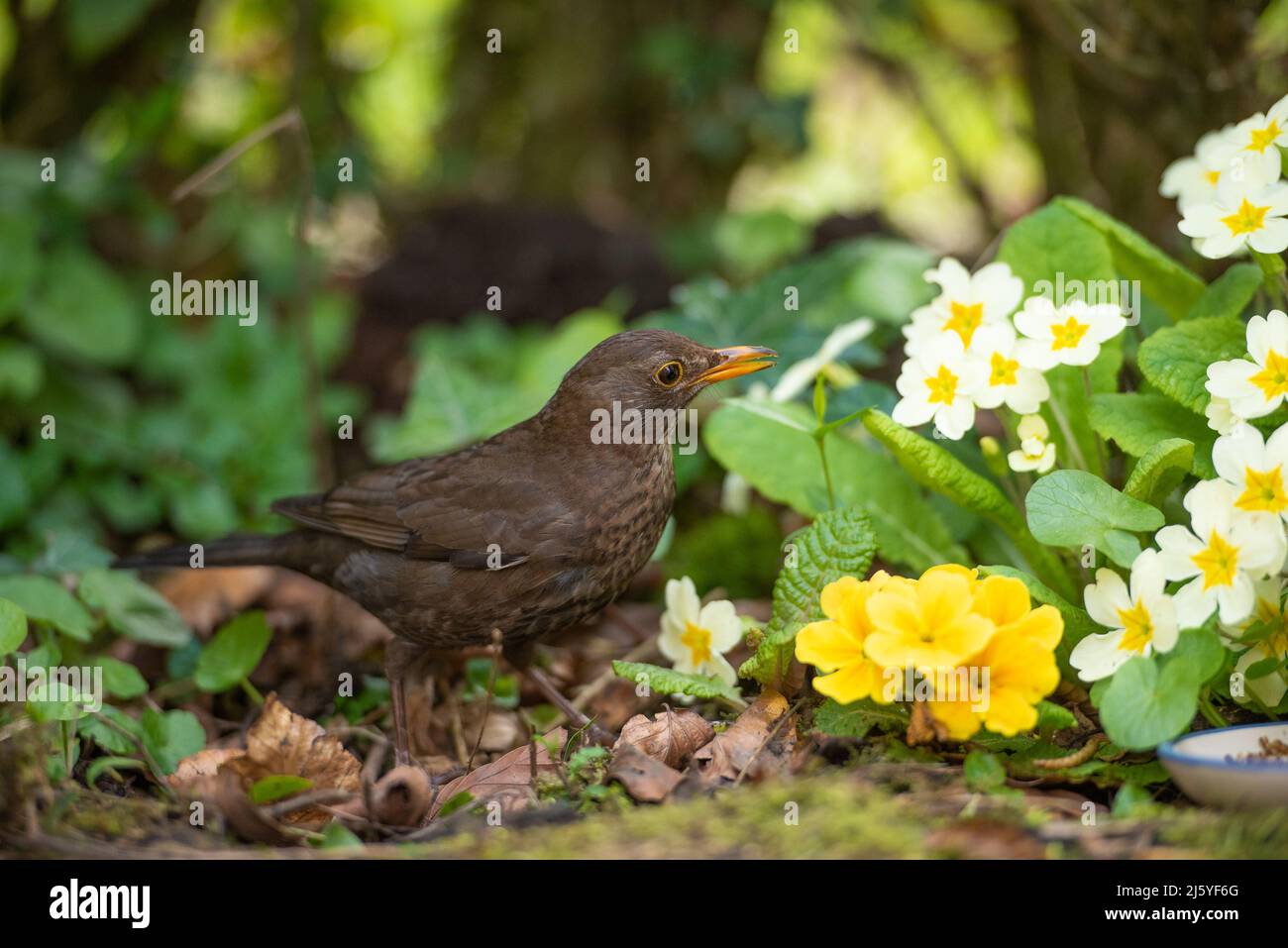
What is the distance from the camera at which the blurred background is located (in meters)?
4.80

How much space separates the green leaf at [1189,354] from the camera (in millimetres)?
3105

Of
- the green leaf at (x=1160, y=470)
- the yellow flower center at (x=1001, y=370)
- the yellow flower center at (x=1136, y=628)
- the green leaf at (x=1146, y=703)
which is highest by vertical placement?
the yellow flower center at (x=1001, y=370)

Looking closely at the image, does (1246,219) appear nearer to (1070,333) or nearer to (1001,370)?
(1070,333)

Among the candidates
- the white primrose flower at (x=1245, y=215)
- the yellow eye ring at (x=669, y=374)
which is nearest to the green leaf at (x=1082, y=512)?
the white primrose flower at (x=1245, y=215)

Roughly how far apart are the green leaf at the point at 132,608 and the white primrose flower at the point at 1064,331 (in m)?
2.70

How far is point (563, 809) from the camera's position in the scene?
2.77m

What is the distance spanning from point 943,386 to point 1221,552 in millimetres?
831

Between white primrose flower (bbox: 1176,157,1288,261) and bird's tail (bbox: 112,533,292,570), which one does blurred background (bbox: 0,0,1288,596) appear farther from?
white primrose flower (bbox: 1176,157,1288,261)

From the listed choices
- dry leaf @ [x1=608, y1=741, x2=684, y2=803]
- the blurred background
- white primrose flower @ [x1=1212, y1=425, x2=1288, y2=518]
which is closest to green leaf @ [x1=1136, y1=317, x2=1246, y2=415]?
white primrose flower @ [x1=1212, y1=425, x2=1288, y2=518]

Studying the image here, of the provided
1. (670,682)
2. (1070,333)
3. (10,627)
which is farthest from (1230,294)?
(10,627)

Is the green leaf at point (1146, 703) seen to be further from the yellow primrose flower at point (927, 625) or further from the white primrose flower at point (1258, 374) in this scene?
the white primrose flower at point (1258, 374)

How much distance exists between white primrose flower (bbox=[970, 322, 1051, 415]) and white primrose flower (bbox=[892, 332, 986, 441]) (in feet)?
0.09

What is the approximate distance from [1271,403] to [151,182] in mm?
5647

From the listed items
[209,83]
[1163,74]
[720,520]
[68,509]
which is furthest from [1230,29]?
[209,83]
